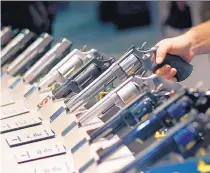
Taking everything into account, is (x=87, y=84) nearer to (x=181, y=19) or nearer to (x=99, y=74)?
(x=99, y=74)

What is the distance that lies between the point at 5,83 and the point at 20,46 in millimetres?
434

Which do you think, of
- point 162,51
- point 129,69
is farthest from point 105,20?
point 162,51

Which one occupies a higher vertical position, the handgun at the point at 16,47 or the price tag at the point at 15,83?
the handgun at the point at 16,47

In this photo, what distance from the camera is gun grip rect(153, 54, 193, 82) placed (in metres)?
1.63

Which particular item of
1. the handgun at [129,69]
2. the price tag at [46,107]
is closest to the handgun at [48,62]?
the price tag at [46,107]

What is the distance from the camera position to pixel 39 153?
1579mm

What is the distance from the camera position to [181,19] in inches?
140

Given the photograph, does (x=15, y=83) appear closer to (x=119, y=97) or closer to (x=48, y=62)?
(x=48, y=62)

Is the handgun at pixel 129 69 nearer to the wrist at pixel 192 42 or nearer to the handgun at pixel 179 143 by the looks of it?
the wrist at pixel 192 42

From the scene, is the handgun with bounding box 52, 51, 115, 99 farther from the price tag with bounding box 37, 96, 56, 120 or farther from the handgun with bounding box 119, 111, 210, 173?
the handgun with bounding box 119, 111, 210, 173

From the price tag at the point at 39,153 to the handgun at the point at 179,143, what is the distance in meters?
0.47

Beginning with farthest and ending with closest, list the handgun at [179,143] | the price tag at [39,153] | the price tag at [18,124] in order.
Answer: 1. the price tag at [18,124]
2. the price tag at [39,153]
3. the handgun at [179,143]

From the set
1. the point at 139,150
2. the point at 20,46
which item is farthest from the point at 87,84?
the point at 20,46

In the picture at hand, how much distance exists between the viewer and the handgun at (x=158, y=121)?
1.15 metres
